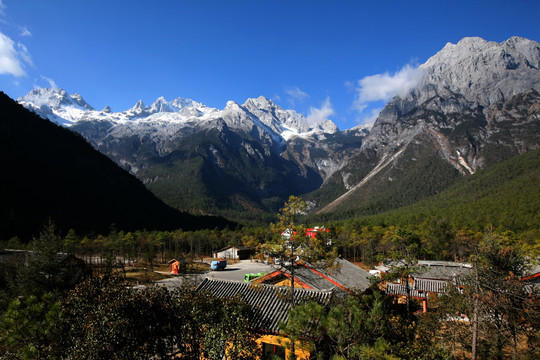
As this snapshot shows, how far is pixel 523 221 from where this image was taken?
68625 millimetres

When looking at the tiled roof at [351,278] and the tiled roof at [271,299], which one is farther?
the tiled roof at [351,278]

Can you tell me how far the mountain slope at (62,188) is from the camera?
303 ft

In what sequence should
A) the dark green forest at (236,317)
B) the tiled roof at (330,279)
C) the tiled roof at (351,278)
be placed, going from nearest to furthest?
the dark green forest at (236,317) → the tiled roof at (330,279) → the tiled roof at (351,278)

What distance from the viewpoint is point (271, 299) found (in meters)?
17.1

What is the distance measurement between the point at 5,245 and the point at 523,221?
337 feet

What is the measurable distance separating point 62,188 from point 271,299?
122 metres

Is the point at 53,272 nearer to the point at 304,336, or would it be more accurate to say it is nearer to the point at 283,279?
the point at 283,279

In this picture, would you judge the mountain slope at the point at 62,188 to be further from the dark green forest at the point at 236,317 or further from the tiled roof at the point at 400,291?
the tiled roof at the point at 400,291

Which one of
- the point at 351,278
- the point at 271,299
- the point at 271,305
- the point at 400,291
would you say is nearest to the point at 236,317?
the point at 271,305

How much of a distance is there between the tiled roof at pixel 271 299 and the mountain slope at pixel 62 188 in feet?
247

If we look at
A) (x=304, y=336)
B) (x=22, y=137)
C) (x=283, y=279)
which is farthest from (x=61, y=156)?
(x=304, y=336)

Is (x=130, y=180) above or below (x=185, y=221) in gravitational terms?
above

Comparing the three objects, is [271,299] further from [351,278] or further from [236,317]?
[351,278]

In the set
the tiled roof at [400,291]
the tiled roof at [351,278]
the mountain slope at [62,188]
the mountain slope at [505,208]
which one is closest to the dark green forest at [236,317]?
the tiled roof at [351,278]
